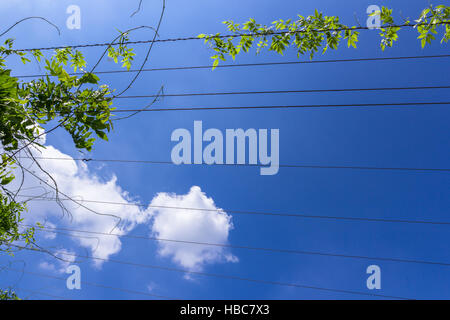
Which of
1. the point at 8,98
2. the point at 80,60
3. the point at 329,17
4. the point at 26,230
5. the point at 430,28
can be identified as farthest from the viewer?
the point at 26,230

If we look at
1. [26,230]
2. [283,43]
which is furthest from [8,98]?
[26,230]

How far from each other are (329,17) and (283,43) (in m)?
0.43

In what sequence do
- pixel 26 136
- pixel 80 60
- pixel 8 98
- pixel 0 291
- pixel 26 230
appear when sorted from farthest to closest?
pixel 0 291, pixel 26 230, pixel 80 60, pixel 26 136, pixel 8 98

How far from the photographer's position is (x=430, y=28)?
219 centimetres

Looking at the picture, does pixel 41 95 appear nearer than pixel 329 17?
Yes

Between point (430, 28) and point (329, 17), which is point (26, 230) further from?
point (430, 28)

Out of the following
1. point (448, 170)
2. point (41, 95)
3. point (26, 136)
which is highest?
point (448, 170)

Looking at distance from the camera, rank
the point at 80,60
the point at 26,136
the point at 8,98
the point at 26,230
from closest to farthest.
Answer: the point at 8,98
the point at 26,136
the point at 80,60
the point at 26,230

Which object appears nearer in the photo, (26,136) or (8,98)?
(8,98)
